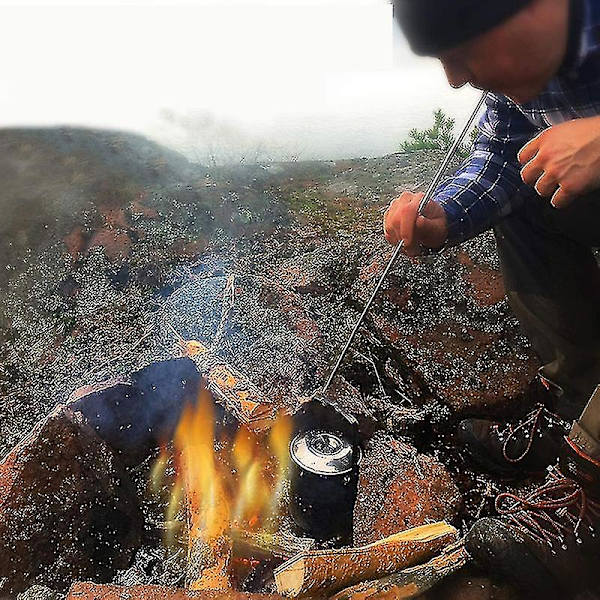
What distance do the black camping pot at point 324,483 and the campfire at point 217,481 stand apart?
9.1 inches

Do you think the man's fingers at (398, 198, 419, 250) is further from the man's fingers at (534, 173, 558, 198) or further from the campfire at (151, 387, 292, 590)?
the campfire at (151, 387, 292, 590)

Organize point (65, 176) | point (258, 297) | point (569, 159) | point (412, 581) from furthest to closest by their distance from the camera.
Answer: point (65, 176)
point (258, 297)
point (412, 581)
point (569, 159)

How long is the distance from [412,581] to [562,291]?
134 cm

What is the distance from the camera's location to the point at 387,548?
5.79 ft

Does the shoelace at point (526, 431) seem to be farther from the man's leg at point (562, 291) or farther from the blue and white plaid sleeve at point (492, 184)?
the blue and white plaid sleeve at point (492, 184)

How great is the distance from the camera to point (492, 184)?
229 cm

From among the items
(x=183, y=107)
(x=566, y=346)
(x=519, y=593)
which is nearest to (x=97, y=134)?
(x=183, y=107)

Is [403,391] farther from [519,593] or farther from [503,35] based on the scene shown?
[503,35]

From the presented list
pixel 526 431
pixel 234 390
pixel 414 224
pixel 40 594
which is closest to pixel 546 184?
pixel 414 224

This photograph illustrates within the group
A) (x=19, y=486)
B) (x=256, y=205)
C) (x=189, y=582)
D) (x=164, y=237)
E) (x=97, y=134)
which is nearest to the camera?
(x=189, y=582)

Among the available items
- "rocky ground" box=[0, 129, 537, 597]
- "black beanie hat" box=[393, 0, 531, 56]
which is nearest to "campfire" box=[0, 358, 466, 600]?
"rocky ground" box=[0, 129, 537, 597]

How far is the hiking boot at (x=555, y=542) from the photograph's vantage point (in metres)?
1.69

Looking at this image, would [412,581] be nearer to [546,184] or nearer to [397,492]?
[397,492]

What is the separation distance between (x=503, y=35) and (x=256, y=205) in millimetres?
2855
